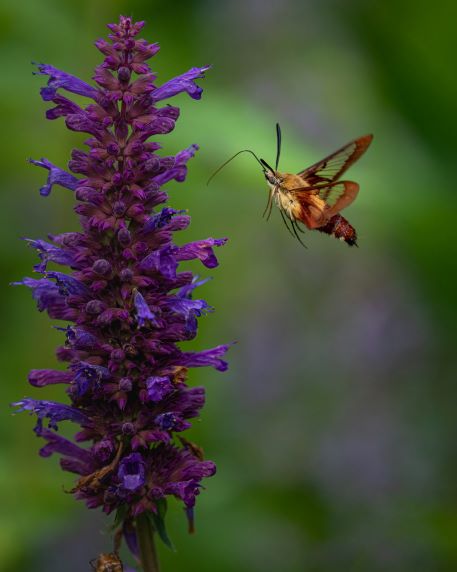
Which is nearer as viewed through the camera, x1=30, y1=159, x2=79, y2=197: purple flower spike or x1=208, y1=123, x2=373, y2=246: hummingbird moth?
x1=30, y1=159, x2=79, y2=197: purple flower spike

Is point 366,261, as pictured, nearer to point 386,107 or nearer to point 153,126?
point 386,107

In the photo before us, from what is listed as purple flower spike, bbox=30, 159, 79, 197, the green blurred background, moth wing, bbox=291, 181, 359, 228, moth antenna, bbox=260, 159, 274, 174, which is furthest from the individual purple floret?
the green blurred background

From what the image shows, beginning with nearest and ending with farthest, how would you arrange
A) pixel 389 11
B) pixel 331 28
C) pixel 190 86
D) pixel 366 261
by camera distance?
1. pixel 190 86
2. pixel 389 11
3. pixel 331 28
4. pixel 366 261

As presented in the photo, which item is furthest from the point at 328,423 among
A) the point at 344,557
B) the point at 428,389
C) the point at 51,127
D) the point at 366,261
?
the point at 51,127

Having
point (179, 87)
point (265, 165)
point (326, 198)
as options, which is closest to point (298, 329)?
point (265, 165)

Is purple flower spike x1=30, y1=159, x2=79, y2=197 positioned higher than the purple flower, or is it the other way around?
purple flower spike x1=30, y1=159, x2=79, y2=197

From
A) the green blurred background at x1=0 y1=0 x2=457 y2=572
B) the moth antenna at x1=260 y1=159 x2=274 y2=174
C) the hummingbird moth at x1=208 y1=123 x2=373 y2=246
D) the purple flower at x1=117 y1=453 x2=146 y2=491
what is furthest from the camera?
the green blurred background at x1=0 y1=0 x2=457 y2=572

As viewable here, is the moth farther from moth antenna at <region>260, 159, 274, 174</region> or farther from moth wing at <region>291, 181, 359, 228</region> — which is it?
moth antenna at <region>260, 159, 274, 174</region>
